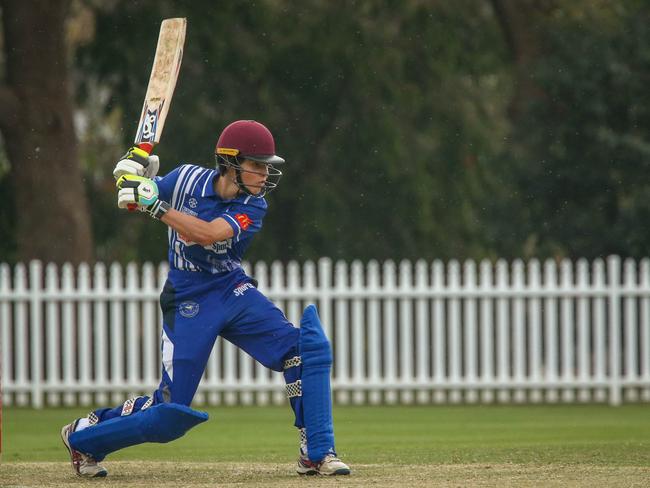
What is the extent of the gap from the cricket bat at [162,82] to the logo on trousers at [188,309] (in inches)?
36.7

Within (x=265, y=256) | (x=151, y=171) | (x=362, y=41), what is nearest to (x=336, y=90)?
(x=362, y=41)

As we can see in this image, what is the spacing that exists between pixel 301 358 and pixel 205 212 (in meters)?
0.90

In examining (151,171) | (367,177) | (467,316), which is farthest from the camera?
(367,177)

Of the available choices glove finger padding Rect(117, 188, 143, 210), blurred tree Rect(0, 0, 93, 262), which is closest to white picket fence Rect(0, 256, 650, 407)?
blurred tree Rect(0, 0, 93, 262)

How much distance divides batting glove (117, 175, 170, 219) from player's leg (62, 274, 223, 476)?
1.60 feet

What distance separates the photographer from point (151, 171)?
7.00m

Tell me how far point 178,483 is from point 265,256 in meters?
13.3

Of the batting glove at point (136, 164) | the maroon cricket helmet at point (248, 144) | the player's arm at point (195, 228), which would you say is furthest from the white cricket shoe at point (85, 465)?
the maroon cricket helmet at point (248, 144)

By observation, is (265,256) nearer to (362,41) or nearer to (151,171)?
(362,41)

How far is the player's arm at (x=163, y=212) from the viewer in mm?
6488

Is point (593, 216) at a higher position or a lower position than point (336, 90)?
lower

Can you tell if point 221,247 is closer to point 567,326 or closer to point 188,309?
point 188,309

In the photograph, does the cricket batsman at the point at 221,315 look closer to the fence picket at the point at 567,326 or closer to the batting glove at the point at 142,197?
the batting glove at the point at 142,197

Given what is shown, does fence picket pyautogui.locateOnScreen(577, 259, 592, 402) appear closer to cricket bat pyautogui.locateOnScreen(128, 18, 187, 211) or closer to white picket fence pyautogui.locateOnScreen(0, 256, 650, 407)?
white picket fence pyautogui.locateOnScreen(0, 256, 650, 407)
